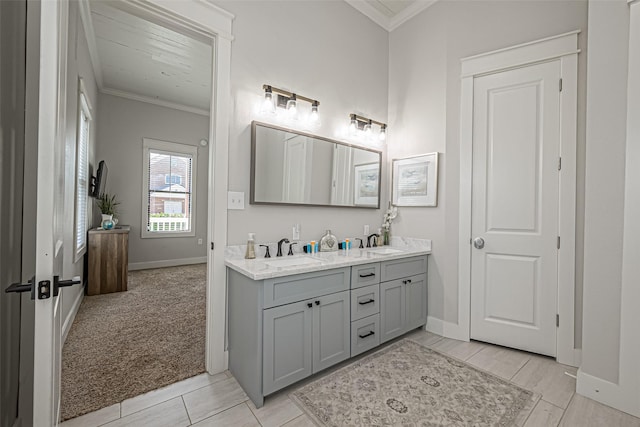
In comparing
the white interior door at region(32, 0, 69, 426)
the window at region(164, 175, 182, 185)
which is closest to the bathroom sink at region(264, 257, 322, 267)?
the white interior door at region(32, 0, 69, 426)

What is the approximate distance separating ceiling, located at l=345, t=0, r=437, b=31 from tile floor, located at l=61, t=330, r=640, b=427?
138 inches

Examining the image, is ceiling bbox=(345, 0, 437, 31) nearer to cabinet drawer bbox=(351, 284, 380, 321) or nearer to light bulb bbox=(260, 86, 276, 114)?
light bulb bbox=(260, 86, 276, 114)

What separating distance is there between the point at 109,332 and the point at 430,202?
11.1 feet

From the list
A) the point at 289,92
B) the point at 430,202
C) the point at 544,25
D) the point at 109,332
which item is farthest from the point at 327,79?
the point at 109,332

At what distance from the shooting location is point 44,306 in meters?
0.90

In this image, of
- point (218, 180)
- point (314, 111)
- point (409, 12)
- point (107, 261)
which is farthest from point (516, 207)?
point (107, 261)

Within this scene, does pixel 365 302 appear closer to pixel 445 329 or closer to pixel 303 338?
pixel 303 338

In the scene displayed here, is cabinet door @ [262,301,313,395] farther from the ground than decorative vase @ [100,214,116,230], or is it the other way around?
decorative vase @ [100,214,116,230]

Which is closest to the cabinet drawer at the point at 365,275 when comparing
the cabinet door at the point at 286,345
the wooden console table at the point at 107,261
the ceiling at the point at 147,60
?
the cabinet door at the point at 286,345

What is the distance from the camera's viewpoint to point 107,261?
154 inches

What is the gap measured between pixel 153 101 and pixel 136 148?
0.97 m

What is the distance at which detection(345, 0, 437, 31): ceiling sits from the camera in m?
2.99

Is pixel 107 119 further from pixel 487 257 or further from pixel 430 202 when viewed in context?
pixel 487 257

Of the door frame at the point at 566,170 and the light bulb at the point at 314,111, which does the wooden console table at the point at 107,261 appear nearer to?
the light bulb at the point at 314,111
